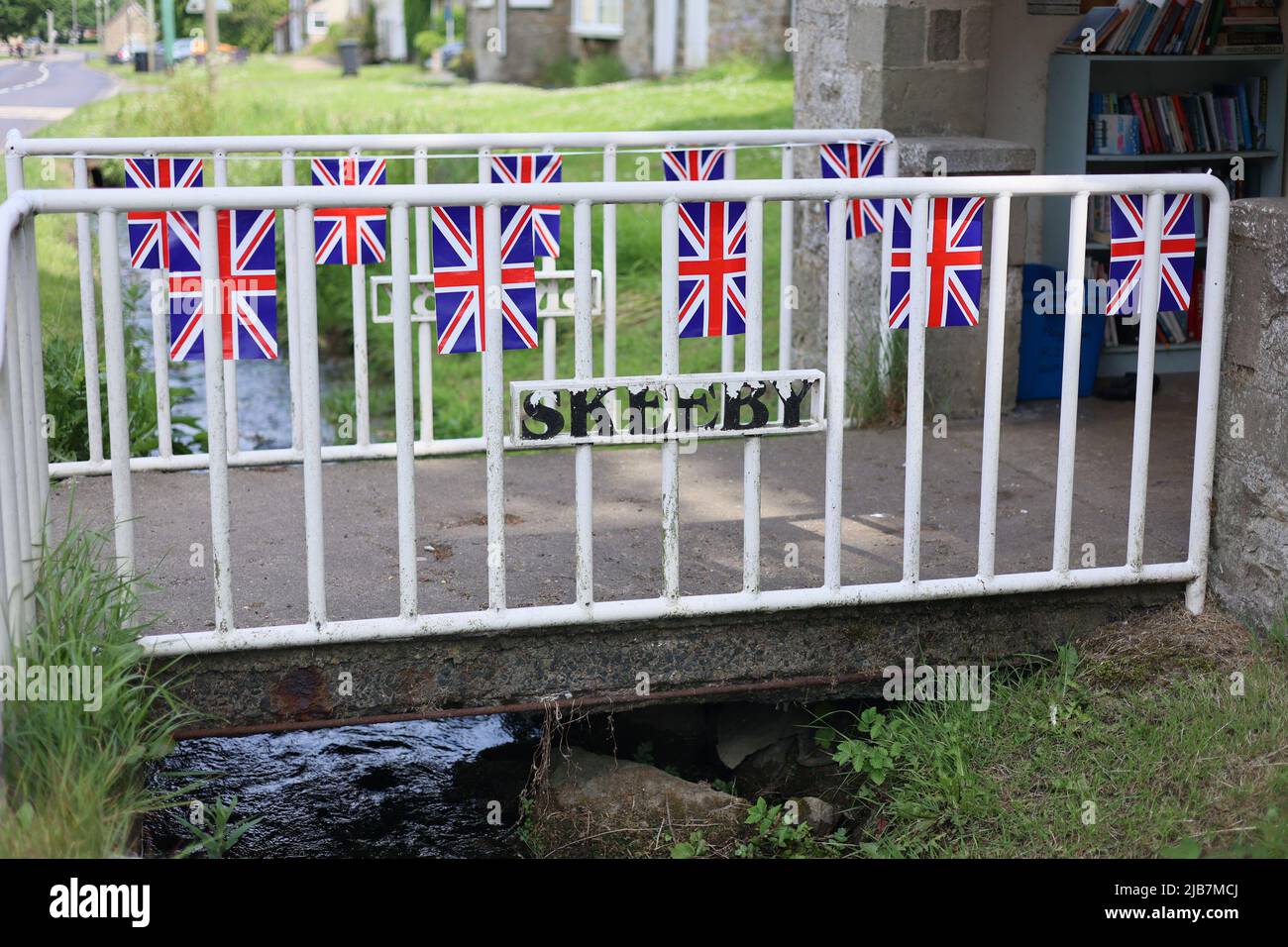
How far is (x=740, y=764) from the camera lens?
467 centimetres

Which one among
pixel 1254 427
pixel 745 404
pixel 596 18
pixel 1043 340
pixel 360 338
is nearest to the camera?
pixel 745 404

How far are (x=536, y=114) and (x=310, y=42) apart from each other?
16.9m

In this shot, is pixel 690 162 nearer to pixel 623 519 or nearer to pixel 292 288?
pixel 623 519

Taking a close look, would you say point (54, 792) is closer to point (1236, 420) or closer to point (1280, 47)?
point (1236, 420)

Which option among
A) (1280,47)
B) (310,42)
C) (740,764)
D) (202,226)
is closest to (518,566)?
(740,764)

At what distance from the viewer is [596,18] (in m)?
26.4

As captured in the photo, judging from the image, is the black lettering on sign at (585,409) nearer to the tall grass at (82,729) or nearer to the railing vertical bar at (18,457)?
the tall grass at (82,729)

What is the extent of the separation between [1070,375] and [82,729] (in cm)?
254

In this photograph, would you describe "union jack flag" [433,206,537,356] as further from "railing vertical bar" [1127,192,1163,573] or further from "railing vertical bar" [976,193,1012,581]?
"railing vertical bar" [1127,192,1163,573]

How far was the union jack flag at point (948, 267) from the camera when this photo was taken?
12.9 ft

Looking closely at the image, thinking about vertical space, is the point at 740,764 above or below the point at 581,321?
below

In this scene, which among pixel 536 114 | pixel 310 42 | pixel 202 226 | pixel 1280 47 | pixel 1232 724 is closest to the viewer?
pixel 202 226

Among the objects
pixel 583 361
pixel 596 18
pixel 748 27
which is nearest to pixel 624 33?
pixel 596 18

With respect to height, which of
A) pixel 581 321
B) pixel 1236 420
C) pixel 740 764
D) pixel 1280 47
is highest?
pixel 1280 47
